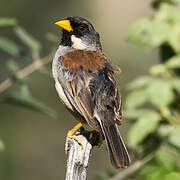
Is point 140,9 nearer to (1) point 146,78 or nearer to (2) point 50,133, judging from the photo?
(2) point 50,133

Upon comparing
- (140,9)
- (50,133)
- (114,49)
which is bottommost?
(50,133)

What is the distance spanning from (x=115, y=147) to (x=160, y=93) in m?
0.60

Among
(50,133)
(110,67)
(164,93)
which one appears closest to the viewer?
(164,93)

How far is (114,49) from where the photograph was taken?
11.2 m

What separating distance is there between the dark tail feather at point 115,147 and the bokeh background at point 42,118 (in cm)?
498

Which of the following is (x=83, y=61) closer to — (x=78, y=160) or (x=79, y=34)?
(x=79, y=34)

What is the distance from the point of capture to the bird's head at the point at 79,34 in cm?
510

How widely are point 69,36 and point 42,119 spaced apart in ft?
18.8

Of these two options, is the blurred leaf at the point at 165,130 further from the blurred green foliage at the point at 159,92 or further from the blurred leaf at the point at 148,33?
the blurred leaf at the point at 148,33

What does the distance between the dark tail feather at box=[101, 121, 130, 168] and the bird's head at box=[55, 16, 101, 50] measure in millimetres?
1146

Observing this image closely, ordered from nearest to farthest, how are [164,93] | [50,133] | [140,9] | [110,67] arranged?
[164,93], [110,67], [50,133], [140,9]

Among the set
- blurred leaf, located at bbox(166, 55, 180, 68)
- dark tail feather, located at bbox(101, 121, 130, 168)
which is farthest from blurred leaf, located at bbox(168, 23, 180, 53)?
dark tail feather, located at bbox(101, 121, 130, 168)

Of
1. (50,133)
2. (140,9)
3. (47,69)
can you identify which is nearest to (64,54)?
(47,69)

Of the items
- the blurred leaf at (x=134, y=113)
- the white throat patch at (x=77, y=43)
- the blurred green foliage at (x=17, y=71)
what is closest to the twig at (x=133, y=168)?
the blurred leaf at (x=134, y=113)
